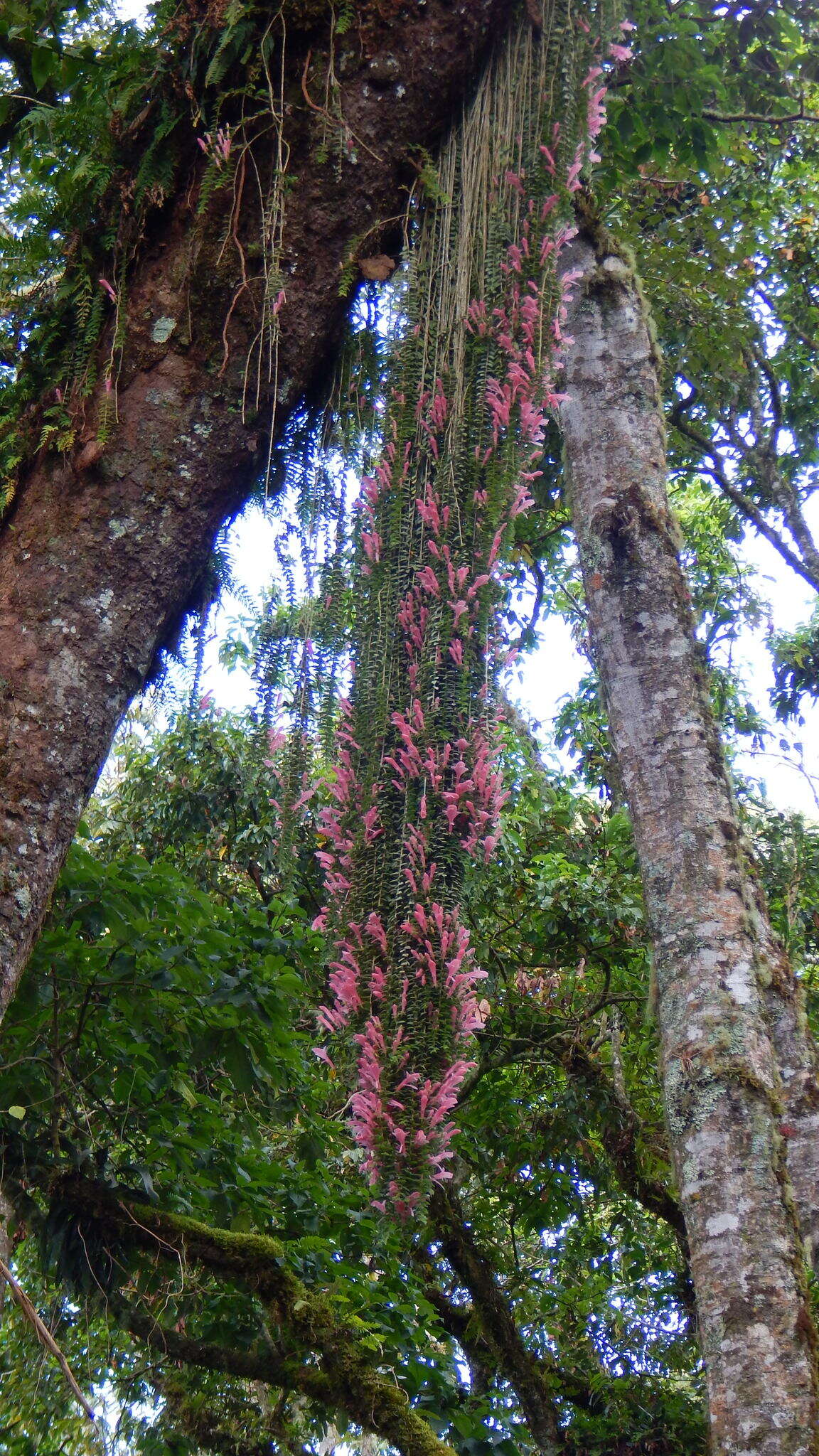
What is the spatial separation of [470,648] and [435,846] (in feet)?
1.39

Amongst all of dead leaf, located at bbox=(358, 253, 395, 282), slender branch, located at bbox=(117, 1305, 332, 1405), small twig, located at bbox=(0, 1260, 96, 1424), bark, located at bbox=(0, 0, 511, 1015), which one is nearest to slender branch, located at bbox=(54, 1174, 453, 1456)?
slender branch, located at bbox=(117, 1305, 332, 1405)

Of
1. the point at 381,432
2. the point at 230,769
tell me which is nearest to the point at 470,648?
the point at 381,432

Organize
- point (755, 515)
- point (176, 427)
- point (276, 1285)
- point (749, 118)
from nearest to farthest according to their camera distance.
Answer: point (176, 427)
point (276, 1285)
point (749, 118)
point (755, 515)

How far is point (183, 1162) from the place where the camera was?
2979 millimetres

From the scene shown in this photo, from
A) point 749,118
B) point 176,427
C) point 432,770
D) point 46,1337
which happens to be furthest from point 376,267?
point 749,118

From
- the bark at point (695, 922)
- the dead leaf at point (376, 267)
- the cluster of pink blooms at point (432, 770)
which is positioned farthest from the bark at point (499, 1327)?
the dead leaf at point (376, 267)

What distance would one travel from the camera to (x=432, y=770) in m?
2.18

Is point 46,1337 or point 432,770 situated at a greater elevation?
point 432,770

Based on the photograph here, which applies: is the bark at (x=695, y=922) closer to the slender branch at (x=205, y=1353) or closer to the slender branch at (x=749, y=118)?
the slender branch at (x=749, y=118)

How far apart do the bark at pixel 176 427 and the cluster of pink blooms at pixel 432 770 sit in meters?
0.31

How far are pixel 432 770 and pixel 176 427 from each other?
79 centimetres

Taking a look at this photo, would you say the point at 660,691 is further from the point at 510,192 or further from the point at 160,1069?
the point at 160,1069

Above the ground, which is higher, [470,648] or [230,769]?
[230,769]

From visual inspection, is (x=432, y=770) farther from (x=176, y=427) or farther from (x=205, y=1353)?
(x=205, y=1353)
